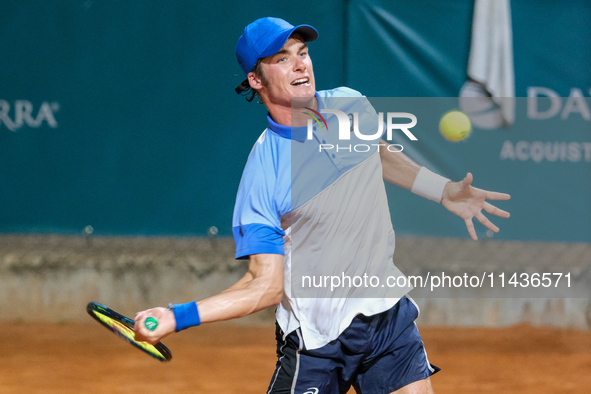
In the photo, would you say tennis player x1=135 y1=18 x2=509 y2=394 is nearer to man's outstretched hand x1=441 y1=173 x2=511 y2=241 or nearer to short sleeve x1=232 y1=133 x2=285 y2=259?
short sleeve x1=232 y1=133 x2=285 y2=259

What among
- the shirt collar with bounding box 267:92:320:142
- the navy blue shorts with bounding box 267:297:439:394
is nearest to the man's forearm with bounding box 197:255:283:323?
the navy blue shorts with bounding box 267:297:439:394

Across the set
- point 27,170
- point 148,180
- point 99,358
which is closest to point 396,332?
point 99,358

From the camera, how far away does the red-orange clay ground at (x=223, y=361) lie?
4.64 metres

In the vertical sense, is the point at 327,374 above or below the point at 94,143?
below

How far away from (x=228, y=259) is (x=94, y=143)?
1217 mm

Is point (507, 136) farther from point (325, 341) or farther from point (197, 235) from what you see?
point (325, 341)

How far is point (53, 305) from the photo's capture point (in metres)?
5.72

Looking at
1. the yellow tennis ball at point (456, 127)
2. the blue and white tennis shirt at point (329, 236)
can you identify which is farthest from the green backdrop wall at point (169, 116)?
the blue and white tennis shirt at point (329, 236)

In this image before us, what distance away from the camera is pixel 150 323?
89.2 inches

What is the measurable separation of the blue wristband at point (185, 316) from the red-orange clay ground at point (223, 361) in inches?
91.2

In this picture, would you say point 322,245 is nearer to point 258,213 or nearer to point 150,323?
point 258,213

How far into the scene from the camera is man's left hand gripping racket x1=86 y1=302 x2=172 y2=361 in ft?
9.29

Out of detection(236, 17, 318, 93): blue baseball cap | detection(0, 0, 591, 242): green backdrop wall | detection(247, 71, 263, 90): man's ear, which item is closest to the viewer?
detection(236, 17, 318, 93): blue baseball cap

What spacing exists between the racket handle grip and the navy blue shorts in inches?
23.0
